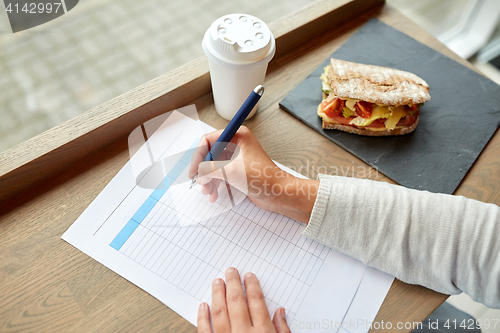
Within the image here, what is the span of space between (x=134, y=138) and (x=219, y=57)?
26cm

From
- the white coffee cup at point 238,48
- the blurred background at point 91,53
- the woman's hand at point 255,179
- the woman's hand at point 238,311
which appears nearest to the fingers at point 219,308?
the woman's hand at point 238,311

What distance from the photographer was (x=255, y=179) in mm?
637

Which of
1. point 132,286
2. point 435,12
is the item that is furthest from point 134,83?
point 435,12

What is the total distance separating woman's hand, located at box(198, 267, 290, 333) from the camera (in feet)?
1.80

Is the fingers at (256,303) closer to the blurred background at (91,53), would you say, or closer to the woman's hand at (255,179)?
the woman's hand at (255,179)

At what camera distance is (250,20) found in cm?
62

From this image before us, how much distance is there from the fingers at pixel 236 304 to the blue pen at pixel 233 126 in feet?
0.71

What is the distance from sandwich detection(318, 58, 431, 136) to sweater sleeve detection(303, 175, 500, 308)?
0.57 feet

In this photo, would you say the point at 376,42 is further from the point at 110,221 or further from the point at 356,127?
the point at 110,221

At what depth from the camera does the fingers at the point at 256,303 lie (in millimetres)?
552

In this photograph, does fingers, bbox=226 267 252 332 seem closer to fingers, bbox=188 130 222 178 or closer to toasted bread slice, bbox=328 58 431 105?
fingers, bbox=188 130 222 178

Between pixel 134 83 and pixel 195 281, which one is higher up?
pixel 134 83

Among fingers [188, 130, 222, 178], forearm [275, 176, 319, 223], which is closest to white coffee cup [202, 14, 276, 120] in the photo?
fingers [188, 130, 222, 178]

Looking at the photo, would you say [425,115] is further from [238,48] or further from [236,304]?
[236,304]
